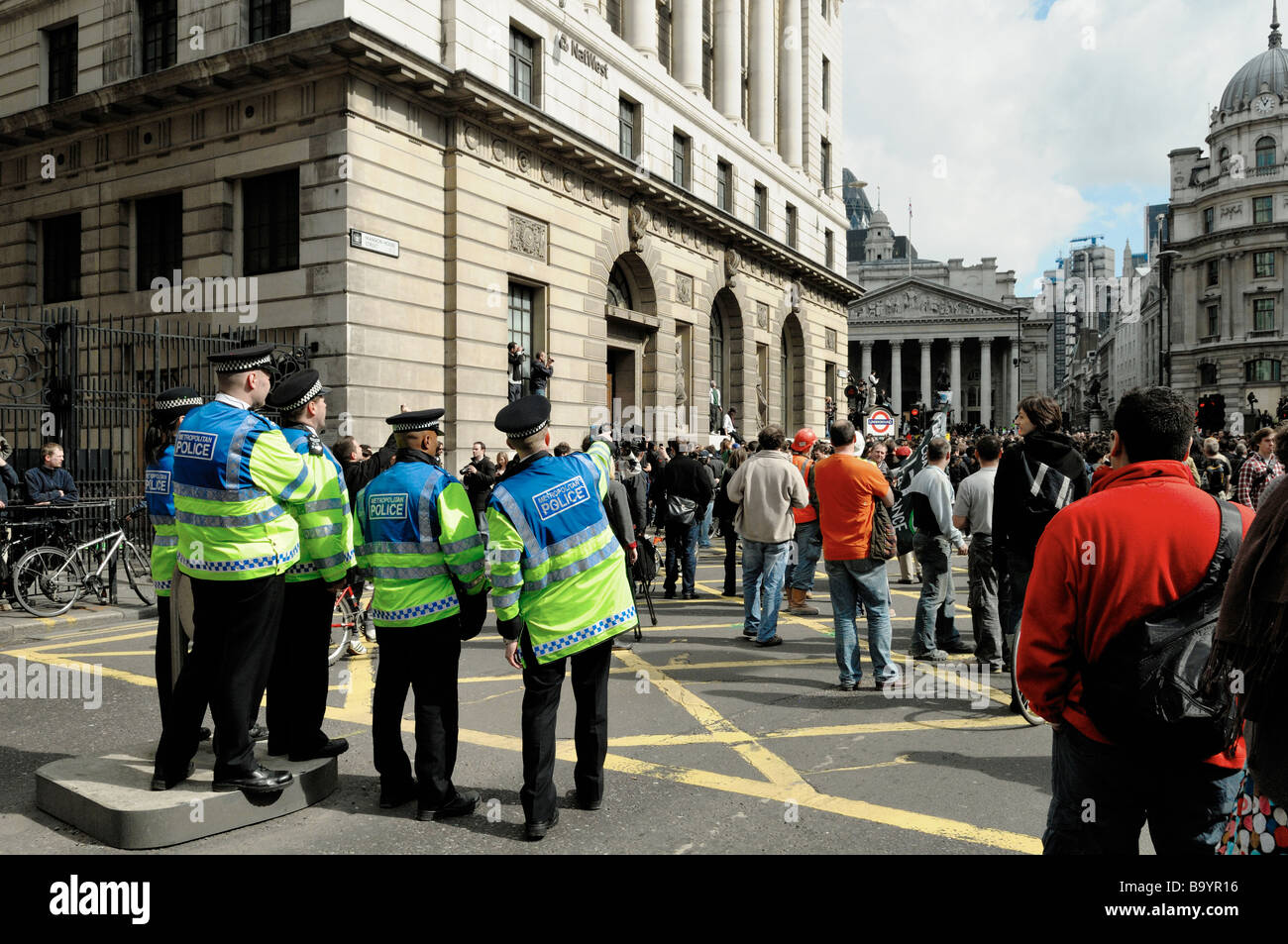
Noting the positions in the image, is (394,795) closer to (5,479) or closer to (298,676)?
(298,676)

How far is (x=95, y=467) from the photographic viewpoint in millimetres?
16094

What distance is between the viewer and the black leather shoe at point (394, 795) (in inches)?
188

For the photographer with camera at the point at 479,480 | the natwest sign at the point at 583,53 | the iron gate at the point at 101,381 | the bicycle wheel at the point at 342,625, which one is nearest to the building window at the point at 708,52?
the natwest sign at the point at 583,53

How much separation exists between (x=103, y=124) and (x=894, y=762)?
20.0m

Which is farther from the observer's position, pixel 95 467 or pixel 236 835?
pixel 95 467

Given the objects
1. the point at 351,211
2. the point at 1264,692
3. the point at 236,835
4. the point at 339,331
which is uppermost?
the point at 351,211

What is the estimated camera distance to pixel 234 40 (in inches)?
669

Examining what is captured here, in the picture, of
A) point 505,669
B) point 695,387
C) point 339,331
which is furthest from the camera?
point 695,387

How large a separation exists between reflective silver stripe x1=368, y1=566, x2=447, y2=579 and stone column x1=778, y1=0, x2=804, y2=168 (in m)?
33.2

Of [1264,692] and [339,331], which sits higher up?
[339,331]

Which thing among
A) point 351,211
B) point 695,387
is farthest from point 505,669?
point 695,387

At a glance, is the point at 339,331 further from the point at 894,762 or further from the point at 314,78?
the point at 894,762

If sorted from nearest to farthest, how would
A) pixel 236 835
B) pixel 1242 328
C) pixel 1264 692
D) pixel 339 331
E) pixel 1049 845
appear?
pixel 1264 692 < pixel 1049 845 < pixel 236 835 < pixel 339 331 < pixel 1242 328

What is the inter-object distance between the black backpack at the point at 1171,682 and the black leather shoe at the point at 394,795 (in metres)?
3.42
